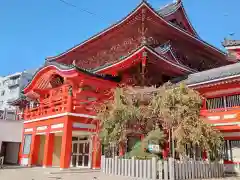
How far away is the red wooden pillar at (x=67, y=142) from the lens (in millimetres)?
14680

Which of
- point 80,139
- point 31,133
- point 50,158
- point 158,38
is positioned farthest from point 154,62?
point 31,133

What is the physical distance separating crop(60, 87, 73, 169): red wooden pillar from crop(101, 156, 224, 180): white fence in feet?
11.5

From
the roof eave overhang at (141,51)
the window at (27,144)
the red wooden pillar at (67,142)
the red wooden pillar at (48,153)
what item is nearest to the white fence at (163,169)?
the red wooden pillar at (67,142)

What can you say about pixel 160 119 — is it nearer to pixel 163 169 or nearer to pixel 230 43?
pixel 163 169

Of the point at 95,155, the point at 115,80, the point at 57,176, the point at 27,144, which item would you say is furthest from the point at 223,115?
the point at 27,144

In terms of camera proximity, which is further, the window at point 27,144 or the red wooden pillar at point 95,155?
the window at point 27,144

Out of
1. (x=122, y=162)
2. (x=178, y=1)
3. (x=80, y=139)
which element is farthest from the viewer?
(x=178, y=1)

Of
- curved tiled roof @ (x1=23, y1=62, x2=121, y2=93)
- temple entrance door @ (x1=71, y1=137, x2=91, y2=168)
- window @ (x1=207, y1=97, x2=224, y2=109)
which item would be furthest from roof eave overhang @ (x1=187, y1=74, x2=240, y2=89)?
temple entrance door @ (x1=71, y1=137, x2=91, y2=168)

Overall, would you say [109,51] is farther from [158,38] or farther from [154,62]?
[154,62]

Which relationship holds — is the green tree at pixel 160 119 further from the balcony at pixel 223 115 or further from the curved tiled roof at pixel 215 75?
the curved tiled roof at pixel 215 75

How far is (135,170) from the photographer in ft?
34.7

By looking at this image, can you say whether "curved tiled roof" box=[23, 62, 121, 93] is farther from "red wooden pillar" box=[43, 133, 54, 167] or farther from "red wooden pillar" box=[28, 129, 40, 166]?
"red wooden pillar" box=[28, 129, 40, 166]

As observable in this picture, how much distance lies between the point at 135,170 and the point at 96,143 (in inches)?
210

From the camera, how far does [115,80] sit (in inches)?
730
